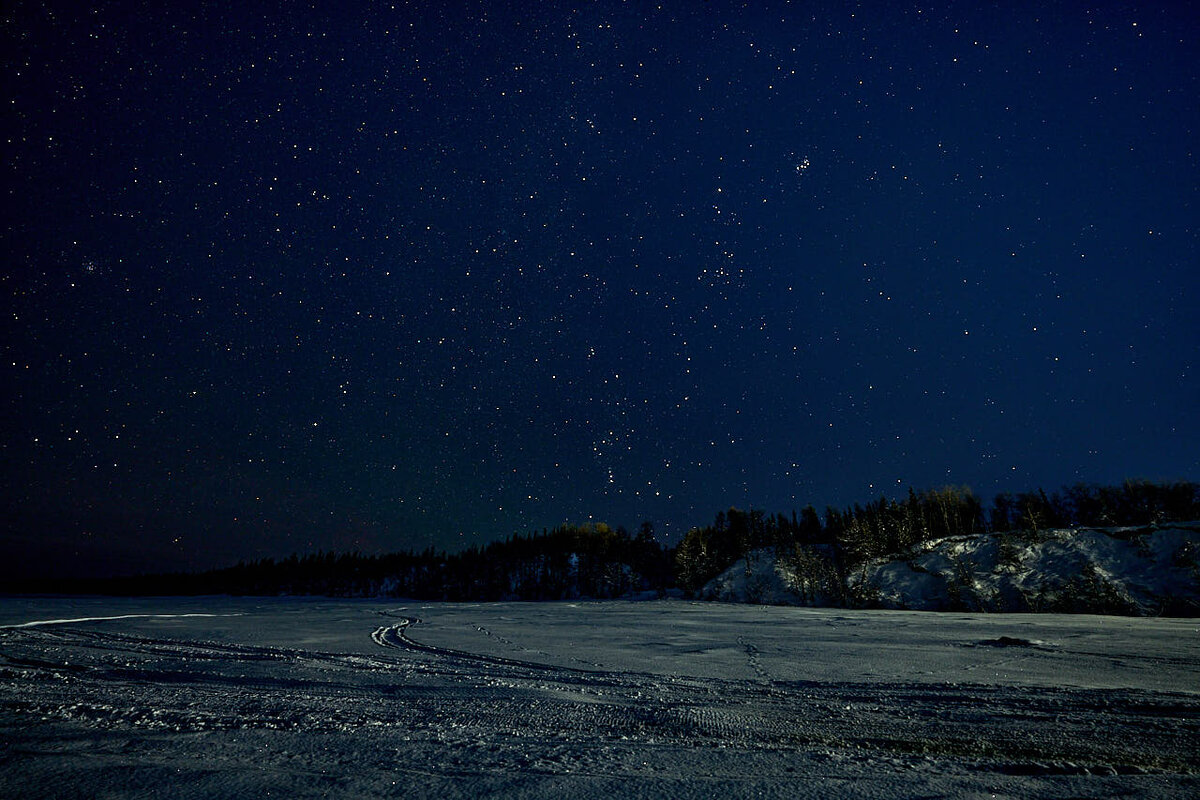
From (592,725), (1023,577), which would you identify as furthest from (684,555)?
(592,725)

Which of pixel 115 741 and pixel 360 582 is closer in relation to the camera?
pixel 115 741

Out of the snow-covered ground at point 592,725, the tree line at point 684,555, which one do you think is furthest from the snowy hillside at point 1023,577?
the snow-covered ground at point 592,725

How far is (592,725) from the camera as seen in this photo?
5094 millimetres

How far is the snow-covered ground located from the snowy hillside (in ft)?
174

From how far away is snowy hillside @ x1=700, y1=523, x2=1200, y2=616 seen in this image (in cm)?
4681

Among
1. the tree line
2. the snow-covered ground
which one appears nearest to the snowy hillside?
the tree line

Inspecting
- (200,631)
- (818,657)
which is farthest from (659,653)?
(200,631)

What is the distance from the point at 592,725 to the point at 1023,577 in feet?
232

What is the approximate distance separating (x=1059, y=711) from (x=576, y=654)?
7.81 meters

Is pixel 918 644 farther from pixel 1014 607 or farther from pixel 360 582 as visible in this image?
pixel 360 582

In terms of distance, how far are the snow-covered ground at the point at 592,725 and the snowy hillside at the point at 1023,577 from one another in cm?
5316

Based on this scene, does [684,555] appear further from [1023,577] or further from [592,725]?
[592,725]

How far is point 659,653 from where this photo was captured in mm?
11117

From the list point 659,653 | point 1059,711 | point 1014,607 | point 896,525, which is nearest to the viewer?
point 1059,711
